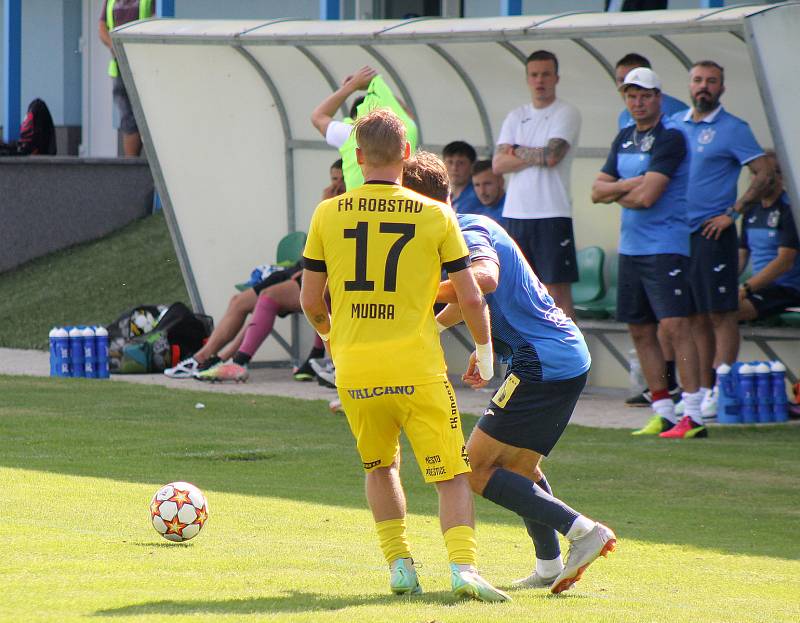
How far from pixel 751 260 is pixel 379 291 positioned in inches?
306

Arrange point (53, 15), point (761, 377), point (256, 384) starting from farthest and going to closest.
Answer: point (53, 15) < point (256, 384) < point (761, 377)

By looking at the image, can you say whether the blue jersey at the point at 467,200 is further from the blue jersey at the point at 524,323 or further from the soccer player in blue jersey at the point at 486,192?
the blue jersey at the point at 524,323

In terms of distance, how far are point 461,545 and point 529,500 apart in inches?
15.3

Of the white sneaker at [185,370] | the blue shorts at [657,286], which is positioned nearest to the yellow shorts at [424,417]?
the blue shorts at [657,286]

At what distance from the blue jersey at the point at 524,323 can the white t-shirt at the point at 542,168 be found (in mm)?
6186

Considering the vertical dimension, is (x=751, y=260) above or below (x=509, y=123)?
below

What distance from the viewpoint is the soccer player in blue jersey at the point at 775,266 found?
1210 centimetres

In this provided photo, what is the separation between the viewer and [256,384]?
14.0m

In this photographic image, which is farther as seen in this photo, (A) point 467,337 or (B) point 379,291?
(A) point 467,337

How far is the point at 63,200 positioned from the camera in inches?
838

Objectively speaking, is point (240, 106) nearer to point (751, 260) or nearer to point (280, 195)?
point (280, 195)

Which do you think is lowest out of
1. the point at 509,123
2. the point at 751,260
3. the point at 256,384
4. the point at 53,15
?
the point at 256,384

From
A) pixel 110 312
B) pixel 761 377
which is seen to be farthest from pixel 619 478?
pixel 110 312

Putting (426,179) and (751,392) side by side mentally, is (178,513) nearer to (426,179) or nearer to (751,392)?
(426,179)
